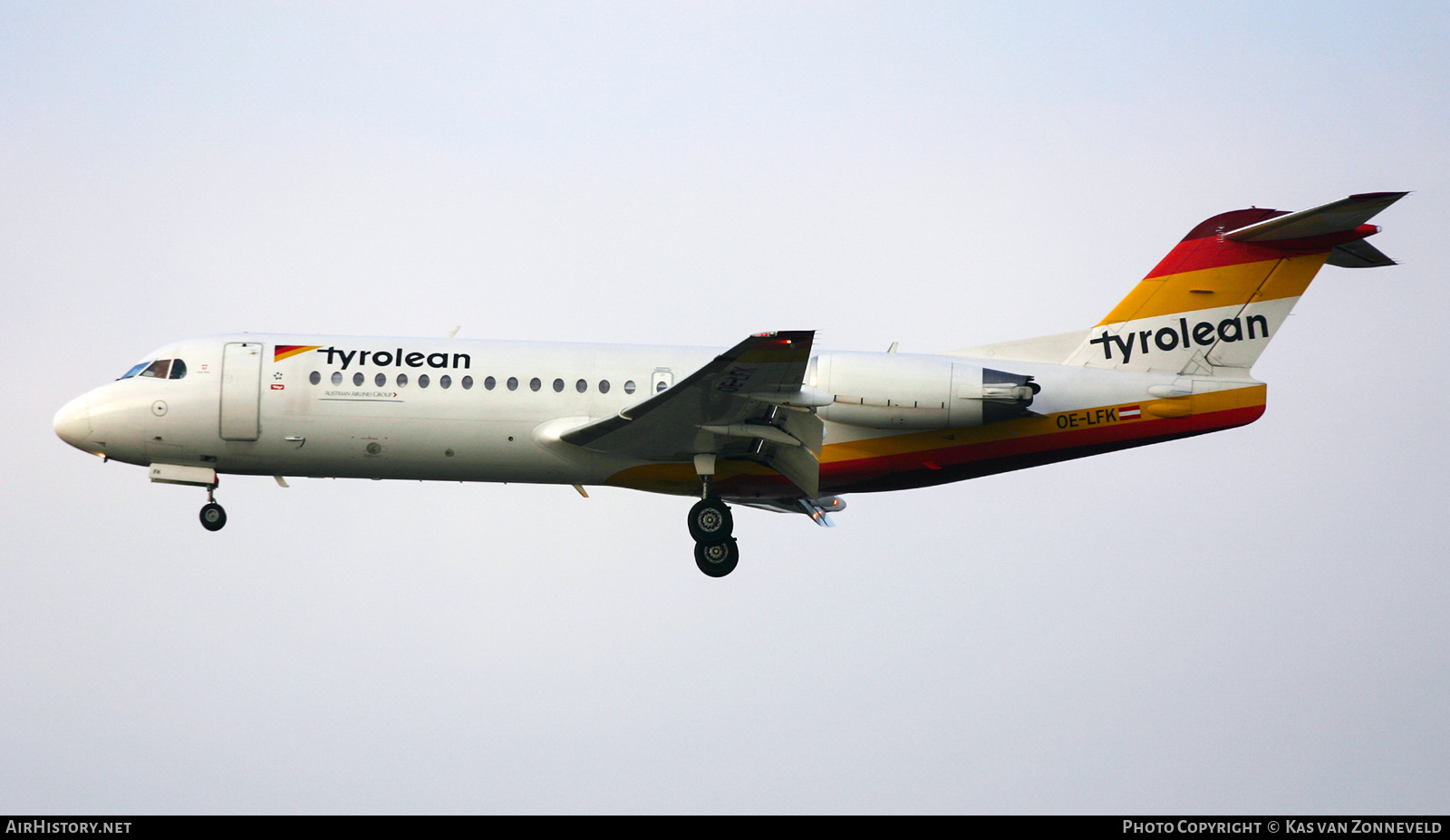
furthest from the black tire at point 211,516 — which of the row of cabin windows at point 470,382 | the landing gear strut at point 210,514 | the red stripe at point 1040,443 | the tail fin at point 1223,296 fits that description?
the tail fin at point 1223,296

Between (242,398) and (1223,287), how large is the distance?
50.2 ft

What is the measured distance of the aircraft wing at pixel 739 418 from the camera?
1769cm

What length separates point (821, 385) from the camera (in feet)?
63.3

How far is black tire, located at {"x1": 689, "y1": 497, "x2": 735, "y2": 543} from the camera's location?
67.2 feet

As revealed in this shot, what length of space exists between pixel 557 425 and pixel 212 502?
590cm

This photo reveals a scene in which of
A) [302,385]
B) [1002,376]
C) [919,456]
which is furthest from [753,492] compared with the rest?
[302,385]

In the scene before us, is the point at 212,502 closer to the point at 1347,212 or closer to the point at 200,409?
the point at 200,409

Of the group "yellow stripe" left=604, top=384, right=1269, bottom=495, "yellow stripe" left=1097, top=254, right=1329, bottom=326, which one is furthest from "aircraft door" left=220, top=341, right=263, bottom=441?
"yellow stripe" left=1097, top=254, right=1329, bottom=326

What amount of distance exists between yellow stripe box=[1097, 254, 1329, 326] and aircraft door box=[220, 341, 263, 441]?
43.3 feet

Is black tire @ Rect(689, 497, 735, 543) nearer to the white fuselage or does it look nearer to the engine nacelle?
the white fuselage

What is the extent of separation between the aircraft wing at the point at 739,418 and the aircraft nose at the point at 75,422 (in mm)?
7699

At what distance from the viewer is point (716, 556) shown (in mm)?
20578

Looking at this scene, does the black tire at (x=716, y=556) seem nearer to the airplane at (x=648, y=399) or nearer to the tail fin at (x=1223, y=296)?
the airplane at (x=648, y=399)

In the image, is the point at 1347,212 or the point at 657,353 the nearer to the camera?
the point at 1347,212
